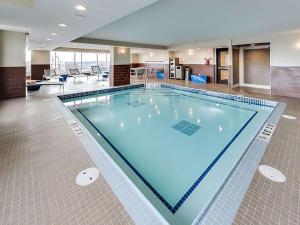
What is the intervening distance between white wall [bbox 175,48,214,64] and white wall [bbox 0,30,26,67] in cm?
792

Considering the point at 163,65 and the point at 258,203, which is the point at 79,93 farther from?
the point at 163,65

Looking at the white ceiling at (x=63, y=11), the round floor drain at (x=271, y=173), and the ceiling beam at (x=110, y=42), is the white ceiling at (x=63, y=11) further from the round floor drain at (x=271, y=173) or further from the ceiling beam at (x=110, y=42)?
the ceiling beam at (x=110, y=42)

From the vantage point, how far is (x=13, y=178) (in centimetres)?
171

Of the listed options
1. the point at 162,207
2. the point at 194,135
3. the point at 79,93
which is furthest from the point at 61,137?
the point at 79,93

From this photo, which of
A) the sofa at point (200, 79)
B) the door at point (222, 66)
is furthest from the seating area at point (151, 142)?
the sofa at point (200, 79)

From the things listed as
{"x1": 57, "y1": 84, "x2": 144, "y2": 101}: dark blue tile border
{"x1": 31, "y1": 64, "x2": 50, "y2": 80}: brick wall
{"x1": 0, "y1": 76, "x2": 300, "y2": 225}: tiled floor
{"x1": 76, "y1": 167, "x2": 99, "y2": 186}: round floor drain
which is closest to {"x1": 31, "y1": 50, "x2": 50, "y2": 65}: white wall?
{"x1": 31, "y1": 64, "x2": 50, "y2": 80}: brick wall

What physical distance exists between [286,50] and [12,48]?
8493 mm

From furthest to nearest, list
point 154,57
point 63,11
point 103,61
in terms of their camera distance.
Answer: point 103,61 → point 154,57 → point 63,11

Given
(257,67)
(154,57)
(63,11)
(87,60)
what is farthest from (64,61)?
(257,67)

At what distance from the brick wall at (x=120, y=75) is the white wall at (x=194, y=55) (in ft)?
12.4

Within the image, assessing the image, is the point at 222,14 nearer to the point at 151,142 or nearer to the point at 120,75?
the point at 151,142

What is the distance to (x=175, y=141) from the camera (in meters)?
3.17

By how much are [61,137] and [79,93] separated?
4.21 m

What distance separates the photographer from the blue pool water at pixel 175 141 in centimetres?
198
